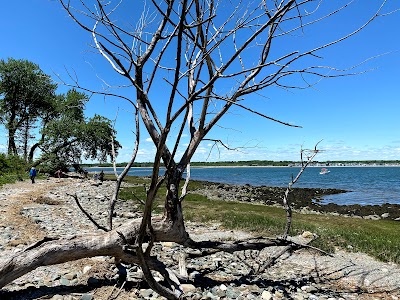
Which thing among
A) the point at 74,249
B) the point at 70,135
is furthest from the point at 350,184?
the point at 74,249

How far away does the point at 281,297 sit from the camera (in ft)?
21.2

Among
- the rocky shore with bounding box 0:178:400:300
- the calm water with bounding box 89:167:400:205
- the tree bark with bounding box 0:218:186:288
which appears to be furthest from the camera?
the calm water with bounding box 89:167:400:205

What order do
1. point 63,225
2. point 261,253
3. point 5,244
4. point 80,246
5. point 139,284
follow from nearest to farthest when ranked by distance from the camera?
point 80,246, point 139,284, point 5,244, point 261,253, point 63,225

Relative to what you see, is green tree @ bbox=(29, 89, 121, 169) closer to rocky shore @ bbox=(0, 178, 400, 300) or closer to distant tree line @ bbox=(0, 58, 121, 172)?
distant tree line @ bbox=(0, 58, 121, 172)

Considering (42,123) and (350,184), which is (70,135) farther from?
(350,184)

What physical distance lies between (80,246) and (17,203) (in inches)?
529

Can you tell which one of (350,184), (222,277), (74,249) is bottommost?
(350,184)

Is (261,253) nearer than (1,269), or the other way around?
(1,269)

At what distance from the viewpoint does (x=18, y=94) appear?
154ft

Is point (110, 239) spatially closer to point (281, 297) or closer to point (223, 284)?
point (223, 284)

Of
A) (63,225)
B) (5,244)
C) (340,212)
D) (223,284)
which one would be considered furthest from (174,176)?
(340,212)

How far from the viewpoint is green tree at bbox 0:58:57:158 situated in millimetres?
45406

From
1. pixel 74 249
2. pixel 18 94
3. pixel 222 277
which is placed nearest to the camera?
pixel 74 249

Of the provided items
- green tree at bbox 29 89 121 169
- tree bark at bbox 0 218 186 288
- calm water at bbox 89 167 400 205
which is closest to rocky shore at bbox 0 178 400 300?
tree bark at bbox 0 218 186 288
